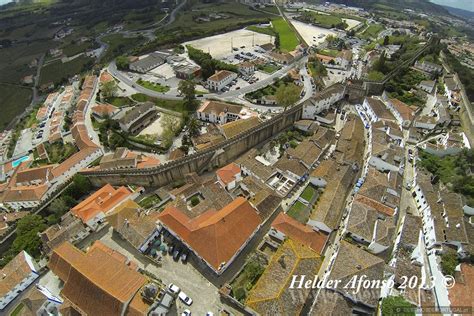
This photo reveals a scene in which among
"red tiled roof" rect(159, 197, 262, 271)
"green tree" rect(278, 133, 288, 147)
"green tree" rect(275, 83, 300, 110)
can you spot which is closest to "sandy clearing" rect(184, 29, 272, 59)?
"green tree" rect(275, 83, 300, 110)

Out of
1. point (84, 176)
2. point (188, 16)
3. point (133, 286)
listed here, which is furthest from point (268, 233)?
point (188, 16)

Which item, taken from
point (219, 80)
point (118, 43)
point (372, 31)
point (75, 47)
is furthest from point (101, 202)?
point (372, 31)

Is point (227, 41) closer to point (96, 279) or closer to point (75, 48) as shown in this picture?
point (75, 48)

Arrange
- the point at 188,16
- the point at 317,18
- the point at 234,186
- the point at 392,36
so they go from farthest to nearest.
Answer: the point at 188,16 < the point at 317,18 < the point at 392,36 < the point at 234,186

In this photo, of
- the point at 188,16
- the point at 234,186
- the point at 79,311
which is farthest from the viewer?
the point at 188,16

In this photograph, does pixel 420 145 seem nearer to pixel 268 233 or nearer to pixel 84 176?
pixel 268 233

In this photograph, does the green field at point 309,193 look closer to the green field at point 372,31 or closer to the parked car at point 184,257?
the parked car at point 184,257

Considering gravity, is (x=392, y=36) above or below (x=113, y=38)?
above

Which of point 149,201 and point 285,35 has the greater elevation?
point 285,35
